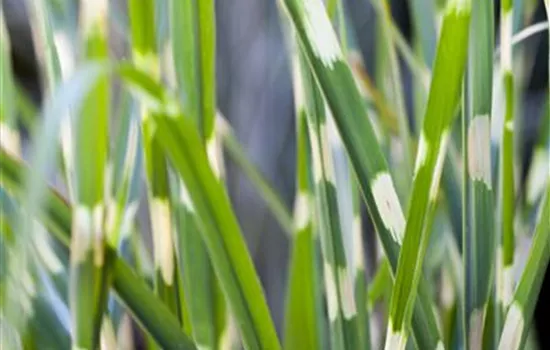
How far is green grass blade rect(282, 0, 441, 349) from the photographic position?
0.30 meters

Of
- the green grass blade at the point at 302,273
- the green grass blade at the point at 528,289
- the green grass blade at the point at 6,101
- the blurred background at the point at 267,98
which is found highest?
the blurred background at the point at 267,98

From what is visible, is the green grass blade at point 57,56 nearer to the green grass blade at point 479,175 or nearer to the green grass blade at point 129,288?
the green grass blade at point 129,288

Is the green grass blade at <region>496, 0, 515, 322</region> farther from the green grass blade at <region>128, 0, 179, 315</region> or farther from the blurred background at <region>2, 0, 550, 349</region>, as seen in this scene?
the blurred background at <region>2, 0, 550, 349</region>

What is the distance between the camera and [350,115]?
312 mm

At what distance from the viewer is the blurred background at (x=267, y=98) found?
71 centimetres

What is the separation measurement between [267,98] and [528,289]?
404 mm

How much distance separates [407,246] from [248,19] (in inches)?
17.3

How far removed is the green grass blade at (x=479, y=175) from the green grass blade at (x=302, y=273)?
8 cm

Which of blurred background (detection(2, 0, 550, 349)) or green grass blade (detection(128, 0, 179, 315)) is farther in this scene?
blurred background (detection(2, 0, 550, 349))

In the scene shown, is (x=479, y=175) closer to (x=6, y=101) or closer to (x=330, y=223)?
(x=330, y=223)

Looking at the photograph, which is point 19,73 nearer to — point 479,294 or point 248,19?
point 248,19

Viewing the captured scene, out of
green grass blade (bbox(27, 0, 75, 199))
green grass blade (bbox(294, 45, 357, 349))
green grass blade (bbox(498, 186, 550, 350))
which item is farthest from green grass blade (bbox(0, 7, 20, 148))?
green grass blade (bbox(498, 186, 550, 350))

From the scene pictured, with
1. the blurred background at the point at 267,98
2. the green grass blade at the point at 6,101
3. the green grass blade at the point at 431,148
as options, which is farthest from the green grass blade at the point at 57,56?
the blurred background at the point at 267,98

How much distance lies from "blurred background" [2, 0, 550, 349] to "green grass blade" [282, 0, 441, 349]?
1.26 ft
